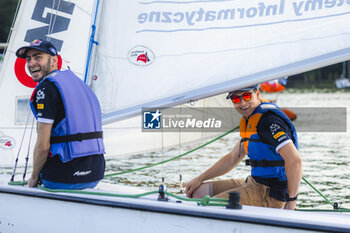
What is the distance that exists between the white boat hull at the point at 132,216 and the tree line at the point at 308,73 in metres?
48.2

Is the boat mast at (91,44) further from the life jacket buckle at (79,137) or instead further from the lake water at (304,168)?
the lake water at (304,168)

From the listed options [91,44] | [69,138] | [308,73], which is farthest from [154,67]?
[308,73]

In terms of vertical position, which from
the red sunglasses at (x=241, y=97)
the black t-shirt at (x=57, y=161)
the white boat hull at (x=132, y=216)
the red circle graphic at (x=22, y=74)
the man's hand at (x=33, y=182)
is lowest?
the white boat hull at (x=132, y=216)

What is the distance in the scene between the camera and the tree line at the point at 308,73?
5206 centimetres

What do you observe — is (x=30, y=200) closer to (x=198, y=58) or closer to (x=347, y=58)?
(x=198, y=58)

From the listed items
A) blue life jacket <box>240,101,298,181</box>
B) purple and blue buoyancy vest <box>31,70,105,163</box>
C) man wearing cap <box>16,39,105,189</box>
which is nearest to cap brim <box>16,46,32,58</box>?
man wearing cap <box>16,39,105,189</box>

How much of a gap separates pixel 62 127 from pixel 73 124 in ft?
0.21

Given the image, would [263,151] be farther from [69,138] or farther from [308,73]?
[308,73]

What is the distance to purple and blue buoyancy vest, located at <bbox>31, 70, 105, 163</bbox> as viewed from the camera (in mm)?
3592

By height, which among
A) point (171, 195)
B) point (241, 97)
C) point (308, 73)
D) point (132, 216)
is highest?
point (308, 73)

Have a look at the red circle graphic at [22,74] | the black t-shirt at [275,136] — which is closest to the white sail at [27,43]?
the red circle graphic at [22,74]

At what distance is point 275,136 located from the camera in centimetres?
337

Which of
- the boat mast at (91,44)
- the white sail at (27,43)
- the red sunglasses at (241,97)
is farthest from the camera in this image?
the white sail at (27,43)

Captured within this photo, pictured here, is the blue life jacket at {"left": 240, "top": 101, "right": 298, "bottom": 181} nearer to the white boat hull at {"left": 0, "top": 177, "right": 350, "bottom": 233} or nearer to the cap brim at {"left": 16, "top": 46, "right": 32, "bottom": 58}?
the white boat hull at {"left": 0, "top": 177, "right": 350, "bottom": 233}
